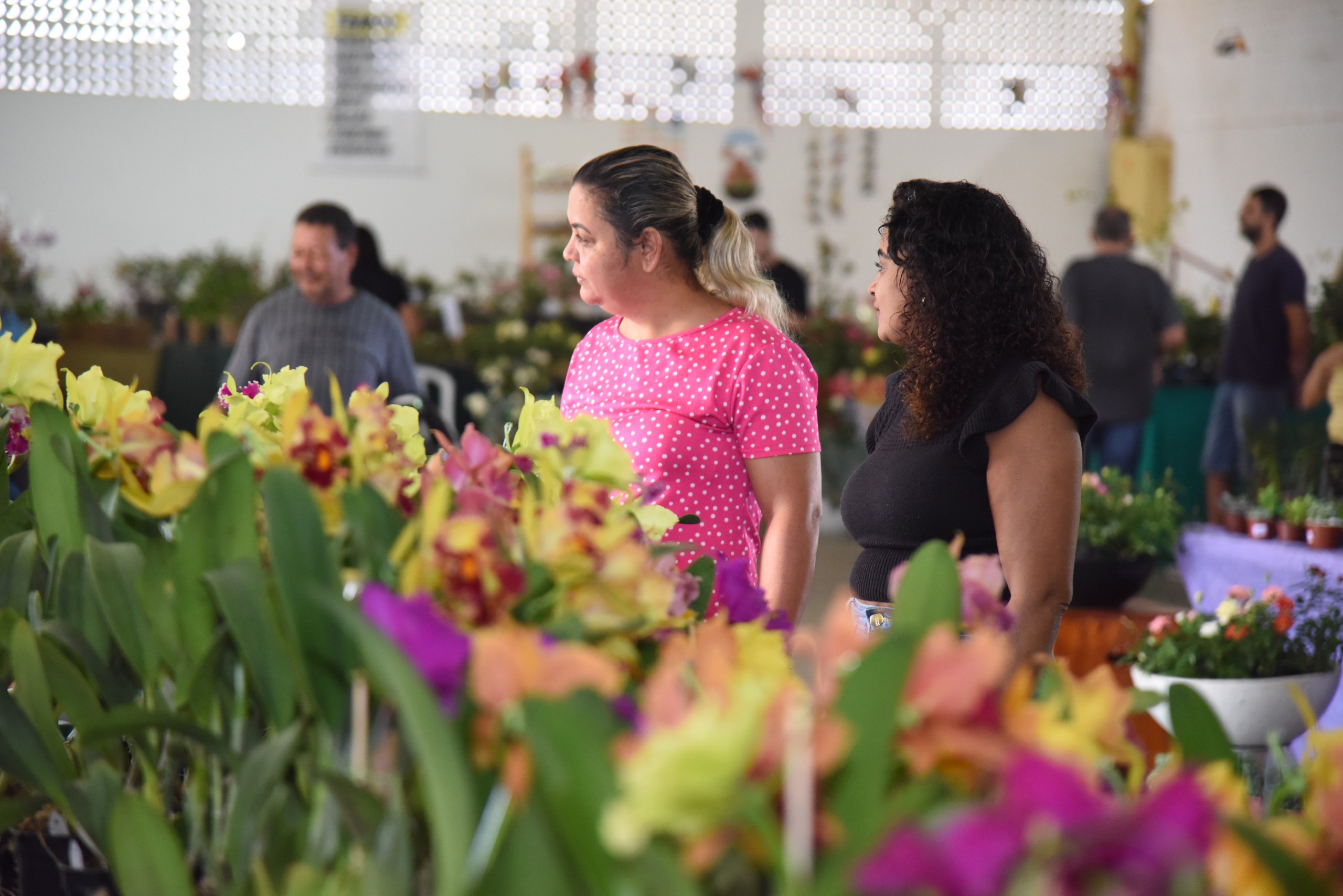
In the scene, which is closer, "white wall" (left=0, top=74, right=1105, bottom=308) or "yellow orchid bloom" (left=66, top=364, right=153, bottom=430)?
"yellow orchid bloom" (left=66, top=364, right=153, bottom=430)

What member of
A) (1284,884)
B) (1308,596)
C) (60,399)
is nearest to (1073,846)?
(1284,884)

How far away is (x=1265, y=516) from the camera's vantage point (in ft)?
10.0

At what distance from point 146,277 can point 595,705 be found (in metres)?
7.29

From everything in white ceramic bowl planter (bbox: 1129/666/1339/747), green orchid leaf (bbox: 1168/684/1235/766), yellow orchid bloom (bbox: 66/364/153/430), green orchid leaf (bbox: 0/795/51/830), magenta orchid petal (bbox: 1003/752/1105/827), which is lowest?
white ceramic bowl planter (bbox: 1129/666/1339/747)

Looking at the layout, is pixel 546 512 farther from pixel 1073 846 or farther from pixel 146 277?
pixel 146 277

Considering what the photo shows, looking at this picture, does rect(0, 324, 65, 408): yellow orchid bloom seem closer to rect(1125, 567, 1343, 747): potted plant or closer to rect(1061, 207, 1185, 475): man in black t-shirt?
rect(1125, 567, 1343, 747): potted plant

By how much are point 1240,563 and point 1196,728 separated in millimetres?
2678

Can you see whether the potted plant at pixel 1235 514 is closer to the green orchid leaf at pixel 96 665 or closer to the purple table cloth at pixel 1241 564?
the purple table cloth at pixel 1241 564

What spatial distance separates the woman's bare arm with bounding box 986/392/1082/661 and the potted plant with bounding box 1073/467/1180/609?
4.27ft

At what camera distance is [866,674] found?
1.57 feet

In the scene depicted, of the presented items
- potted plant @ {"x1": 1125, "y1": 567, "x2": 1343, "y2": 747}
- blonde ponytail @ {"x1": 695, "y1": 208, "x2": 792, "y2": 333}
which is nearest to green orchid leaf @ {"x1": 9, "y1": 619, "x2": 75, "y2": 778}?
blonde ponytail @ {"x1": 695, "y1": 208, "x2": 792, "y2": 333}

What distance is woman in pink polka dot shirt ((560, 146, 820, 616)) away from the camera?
5.23 feet

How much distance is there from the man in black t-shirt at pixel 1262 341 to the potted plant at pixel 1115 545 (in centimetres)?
193

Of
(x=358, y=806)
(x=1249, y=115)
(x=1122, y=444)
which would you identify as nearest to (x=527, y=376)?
(x=1122, y=444)
